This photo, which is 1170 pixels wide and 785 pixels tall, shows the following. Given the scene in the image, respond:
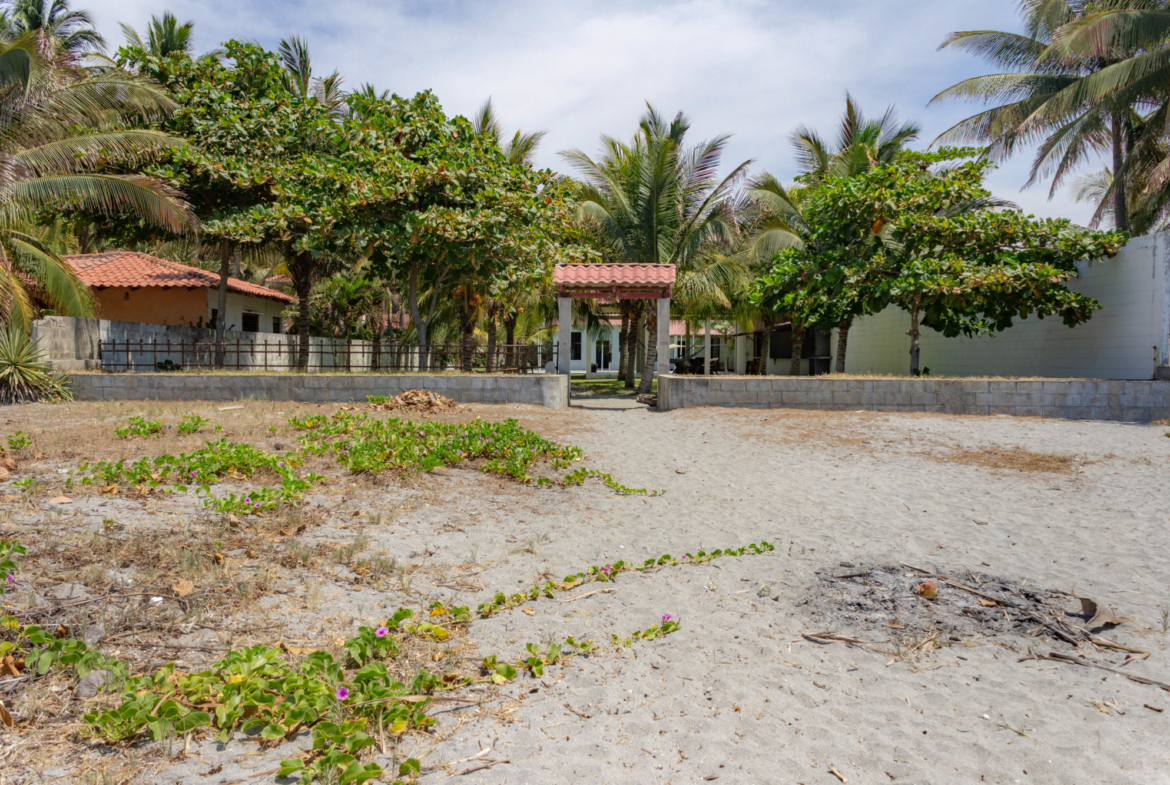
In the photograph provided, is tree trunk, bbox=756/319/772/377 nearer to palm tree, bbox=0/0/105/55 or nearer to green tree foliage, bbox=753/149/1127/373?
green tree foliage, bbox=753/149/1127/373

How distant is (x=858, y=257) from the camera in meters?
14.6

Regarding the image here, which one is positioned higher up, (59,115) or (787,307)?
(59,115)

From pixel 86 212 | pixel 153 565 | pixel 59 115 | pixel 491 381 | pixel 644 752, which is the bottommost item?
pixel 644 752

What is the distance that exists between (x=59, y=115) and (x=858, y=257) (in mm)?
16814

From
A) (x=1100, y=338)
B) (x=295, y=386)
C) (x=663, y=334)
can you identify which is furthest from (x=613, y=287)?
(x=1100, y=338)

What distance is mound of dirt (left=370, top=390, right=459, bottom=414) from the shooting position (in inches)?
453

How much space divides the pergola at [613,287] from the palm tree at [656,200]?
10.5ft

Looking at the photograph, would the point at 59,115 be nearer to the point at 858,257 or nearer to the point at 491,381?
the point at 491,381

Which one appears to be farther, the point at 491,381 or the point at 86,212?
the point at 86,212

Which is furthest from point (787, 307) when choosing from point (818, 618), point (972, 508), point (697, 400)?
point (818, 618)

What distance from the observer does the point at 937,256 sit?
46.8ft

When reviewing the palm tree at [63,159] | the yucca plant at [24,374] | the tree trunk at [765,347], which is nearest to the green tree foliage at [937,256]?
the tree trunk at [765,347]

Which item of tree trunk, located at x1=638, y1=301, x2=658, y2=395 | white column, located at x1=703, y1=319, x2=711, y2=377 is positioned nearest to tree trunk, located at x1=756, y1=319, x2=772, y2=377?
white column, located at x1=703, y1=319, x2=711, y2=377

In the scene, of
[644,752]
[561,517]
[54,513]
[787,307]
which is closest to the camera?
[644,752]
